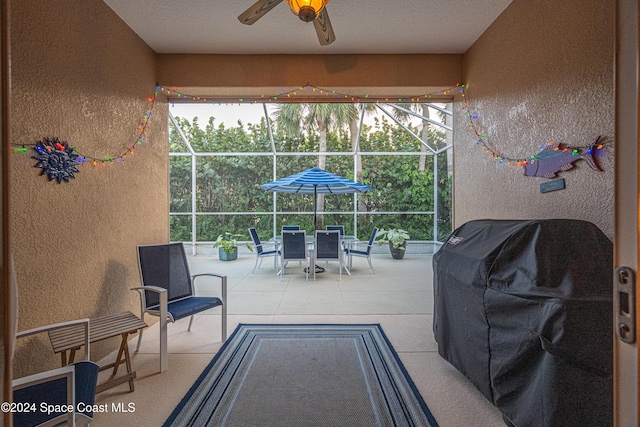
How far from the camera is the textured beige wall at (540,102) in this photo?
180cm

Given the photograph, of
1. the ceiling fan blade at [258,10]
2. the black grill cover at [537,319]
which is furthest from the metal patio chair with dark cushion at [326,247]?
the ceiling fan blade at [258,10]

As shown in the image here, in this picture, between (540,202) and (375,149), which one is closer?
(540,202)

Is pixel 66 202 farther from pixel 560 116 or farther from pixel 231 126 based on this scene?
pixel 231 126

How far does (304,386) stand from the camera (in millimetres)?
2123

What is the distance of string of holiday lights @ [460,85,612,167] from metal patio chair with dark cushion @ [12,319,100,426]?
10.1 feet

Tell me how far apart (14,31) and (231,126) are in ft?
23.4

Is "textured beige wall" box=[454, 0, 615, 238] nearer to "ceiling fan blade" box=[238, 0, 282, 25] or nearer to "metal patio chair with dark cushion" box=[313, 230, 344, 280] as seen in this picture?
"ceiling fan blade" box=[238, 0, 282, 25]

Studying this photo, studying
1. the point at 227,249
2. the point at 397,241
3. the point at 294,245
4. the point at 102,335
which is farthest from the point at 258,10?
the point at 397,241

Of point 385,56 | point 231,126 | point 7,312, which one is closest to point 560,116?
point 385,56

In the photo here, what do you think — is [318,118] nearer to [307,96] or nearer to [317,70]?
Answer: [307,96]

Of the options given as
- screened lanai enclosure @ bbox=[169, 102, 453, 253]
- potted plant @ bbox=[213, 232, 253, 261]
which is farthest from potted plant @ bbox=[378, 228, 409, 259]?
potted plant @ bbox=[213, 232, 253, 261]

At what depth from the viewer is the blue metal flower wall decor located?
2008 mm

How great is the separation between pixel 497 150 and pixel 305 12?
2.21 m

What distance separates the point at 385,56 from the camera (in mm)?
3537
